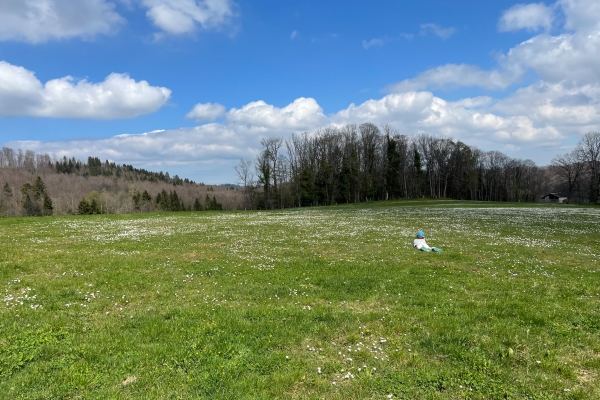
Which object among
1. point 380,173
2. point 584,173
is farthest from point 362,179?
point 584,173

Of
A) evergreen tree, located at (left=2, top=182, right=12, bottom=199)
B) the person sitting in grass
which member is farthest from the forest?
the person sitting in grass

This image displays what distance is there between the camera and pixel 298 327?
8.11 metres

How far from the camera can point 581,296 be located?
10.5 m

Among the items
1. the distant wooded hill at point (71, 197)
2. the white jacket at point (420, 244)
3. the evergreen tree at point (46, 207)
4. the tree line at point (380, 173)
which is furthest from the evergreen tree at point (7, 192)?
the white jacket at point (420, 244)

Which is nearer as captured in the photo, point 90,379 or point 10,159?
point 90,379

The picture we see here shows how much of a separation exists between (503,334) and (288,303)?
5719mm

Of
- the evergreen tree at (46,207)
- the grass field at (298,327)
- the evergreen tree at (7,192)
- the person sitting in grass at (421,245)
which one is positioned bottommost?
the grass field at (298,327)

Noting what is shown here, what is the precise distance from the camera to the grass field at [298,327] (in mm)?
5844

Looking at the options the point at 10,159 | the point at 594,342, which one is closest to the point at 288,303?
the point at 594,342

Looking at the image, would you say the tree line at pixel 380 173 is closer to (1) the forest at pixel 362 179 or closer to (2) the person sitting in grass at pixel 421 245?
(1) the forest at pixel 362 179

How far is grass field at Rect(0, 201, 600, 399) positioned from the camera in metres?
5.84

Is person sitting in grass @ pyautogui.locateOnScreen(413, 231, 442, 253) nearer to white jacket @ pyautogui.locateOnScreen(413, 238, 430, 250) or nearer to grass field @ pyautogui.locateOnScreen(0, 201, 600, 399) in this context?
white jacket @ pyautogui.locateOnScreen(413, 238, 430, 250)

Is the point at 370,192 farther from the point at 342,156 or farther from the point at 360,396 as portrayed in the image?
the point at 360,396

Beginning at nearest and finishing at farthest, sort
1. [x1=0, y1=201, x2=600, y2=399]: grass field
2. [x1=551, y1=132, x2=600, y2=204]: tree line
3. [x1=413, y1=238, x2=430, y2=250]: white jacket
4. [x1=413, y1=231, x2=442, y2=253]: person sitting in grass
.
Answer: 1. [x1=0, y1=201, x2=600, y2=399]: grass field
2. [x1=413, y1=231, x2=442, y2=253]: person sitting in grass
3. [x1=413, y1=238, x2=430, y2=250]: white jacket
4. [x1=551, y1=132, x2=600, y2=204]: tree line
